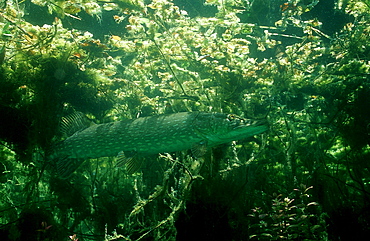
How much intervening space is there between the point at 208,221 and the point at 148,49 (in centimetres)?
380

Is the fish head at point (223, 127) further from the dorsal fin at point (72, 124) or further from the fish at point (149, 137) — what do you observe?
the dorsal fin at point (72, 124)

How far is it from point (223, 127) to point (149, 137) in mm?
1210

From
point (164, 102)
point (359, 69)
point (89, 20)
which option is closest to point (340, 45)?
point (359, 69)

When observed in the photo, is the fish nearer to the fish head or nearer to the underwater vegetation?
the fish head

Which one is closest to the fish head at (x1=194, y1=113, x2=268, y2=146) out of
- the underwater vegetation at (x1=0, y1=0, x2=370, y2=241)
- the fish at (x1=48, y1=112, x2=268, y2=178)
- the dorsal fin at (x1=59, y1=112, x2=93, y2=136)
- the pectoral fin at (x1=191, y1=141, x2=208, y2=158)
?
the fish at (x1=48, y1=112, x2=268, y2=178)

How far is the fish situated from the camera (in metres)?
3.66

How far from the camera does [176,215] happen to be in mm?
3268

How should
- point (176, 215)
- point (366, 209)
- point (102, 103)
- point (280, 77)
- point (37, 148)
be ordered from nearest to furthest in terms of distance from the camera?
point (176, 215)
point (366, 209)
point (37, 148)
point (102, 103)
point (280, 77)

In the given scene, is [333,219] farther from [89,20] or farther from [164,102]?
[89,20]

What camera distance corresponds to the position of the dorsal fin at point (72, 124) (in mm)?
4348

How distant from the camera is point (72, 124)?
4.39 meters

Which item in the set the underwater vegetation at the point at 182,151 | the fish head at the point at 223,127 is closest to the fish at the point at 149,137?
the fish head at the point at 223,127

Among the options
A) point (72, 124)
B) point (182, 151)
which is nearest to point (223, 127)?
point (182, 151)

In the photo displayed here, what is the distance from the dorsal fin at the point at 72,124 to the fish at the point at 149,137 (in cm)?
4
